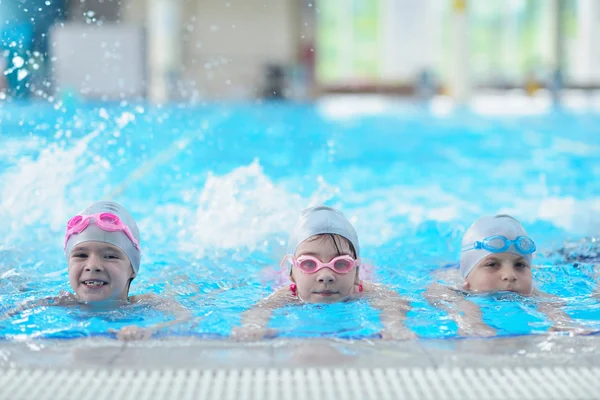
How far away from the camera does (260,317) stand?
3592mm

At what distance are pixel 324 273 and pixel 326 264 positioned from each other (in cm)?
5

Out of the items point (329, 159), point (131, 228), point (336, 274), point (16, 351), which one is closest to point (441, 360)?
point (336, 274)

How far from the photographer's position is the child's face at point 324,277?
3.70 m

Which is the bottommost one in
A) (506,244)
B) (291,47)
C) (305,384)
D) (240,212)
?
(305,384)

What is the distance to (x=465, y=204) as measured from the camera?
7840mm

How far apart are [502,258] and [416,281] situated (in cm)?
76

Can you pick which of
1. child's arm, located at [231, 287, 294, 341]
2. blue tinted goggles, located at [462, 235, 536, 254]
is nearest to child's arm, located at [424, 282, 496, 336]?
blue tinted goggles, located at [462, 235, 536, 254]

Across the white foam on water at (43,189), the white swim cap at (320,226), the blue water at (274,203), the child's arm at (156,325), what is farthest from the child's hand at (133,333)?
the white foam on water at (43,189)

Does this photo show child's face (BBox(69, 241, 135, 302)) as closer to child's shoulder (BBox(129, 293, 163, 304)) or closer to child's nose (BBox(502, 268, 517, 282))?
child's shoulder (BBox(129, 293, 163, 304))

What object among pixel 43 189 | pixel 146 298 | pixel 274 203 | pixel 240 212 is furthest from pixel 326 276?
pixel 43 189

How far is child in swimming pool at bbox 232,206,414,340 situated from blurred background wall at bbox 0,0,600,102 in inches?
294

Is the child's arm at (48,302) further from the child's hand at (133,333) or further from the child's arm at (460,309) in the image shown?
the child's arm at (460,309)

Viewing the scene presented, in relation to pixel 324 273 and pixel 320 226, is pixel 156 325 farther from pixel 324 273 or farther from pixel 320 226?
pixel 320 226

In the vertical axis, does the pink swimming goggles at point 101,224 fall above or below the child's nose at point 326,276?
above
